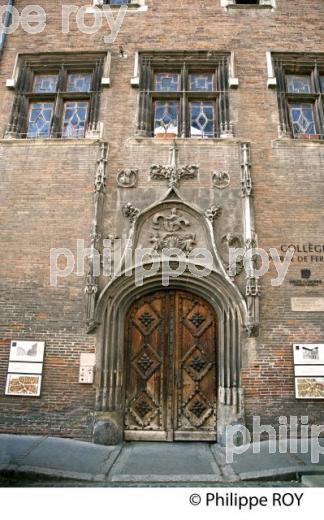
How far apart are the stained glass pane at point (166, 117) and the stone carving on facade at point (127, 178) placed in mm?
1241

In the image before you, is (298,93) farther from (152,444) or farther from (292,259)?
(152,444)

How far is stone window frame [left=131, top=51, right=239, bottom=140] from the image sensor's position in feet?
29.7

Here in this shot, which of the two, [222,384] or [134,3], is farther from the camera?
[134,3]

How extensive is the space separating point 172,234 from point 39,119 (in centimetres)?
435

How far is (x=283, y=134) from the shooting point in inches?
351

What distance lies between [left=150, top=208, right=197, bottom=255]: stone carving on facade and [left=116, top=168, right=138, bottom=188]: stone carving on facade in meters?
0.89

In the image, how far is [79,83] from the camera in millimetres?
9773

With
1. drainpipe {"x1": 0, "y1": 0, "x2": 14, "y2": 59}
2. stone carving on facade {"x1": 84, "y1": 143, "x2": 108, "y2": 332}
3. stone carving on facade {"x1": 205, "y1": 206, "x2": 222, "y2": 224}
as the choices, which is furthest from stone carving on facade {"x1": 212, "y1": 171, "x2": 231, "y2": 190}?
drainpipe {"x1": 0, "y1": 0, "x2": 14, "y2": 59}

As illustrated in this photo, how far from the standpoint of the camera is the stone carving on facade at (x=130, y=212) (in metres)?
8.22

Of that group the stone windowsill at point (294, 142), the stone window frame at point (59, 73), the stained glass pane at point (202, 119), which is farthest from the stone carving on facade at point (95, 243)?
the stone windowsill at point (294, 142)

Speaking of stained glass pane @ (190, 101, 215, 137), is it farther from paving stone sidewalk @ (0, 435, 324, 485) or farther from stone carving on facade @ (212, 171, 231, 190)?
paving stone sidewalk @ (0, 435, 324, 485)

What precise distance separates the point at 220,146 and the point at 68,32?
192 inches

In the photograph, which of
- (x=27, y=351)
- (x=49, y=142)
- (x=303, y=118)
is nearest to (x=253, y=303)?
(x=27, y=351)
